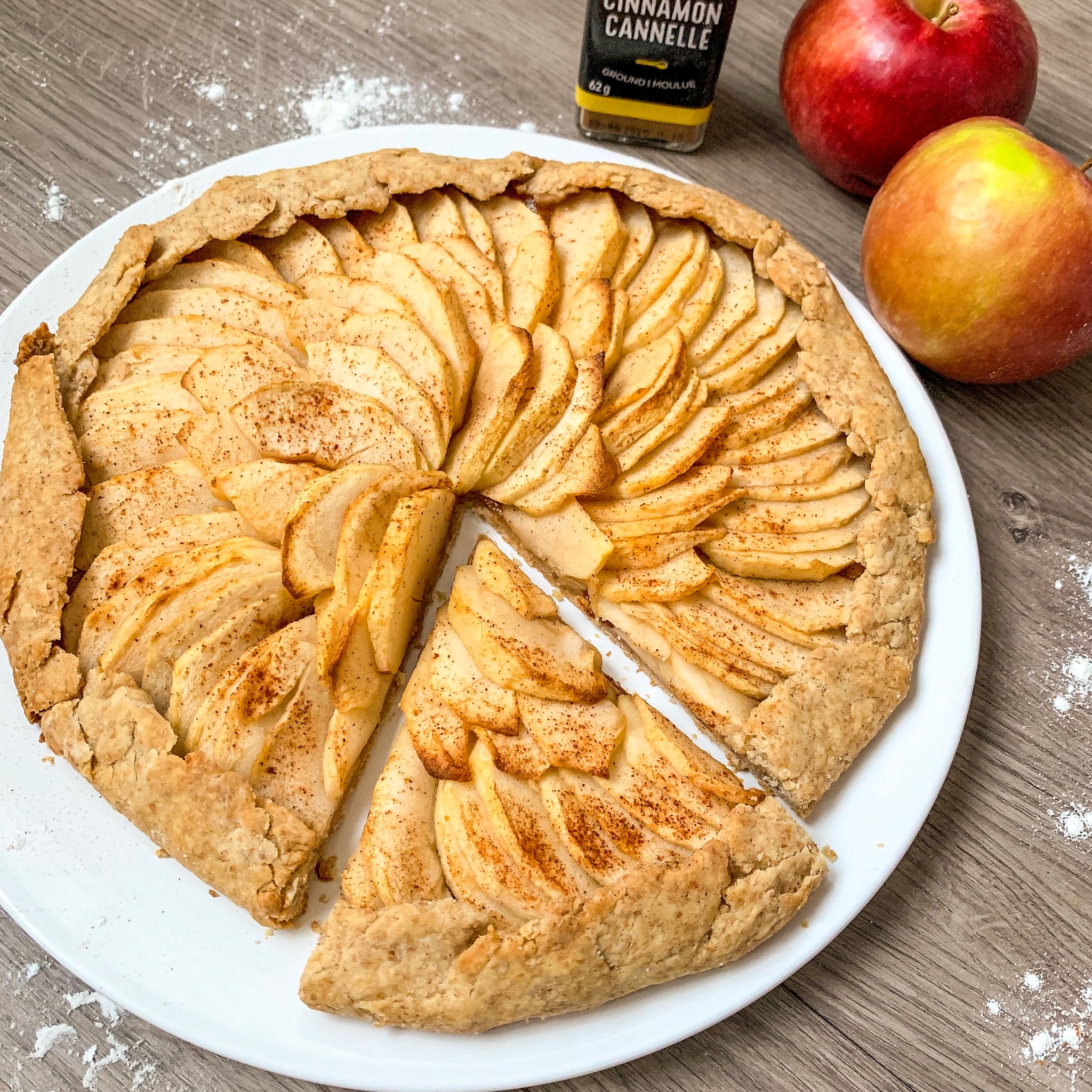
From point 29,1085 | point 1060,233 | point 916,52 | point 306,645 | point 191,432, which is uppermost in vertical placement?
point 916,52

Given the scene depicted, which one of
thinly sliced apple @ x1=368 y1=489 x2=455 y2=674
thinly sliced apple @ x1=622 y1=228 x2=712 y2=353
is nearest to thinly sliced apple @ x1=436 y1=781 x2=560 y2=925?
thinly sliced apple @ x1=368 y1=489 x2=455 y2=674

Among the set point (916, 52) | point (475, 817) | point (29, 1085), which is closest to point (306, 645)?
point (475, 817)

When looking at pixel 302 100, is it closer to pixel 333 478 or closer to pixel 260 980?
pixel 333 478

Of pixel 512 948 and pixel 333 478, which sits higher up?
pixel 333 478

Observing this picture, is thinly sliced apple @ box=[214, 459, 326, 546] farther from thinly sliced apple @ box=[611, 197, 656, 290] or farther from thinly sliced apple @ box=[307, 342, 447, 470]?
thinly sliced apple @ box=[611, 197, 656, 290]

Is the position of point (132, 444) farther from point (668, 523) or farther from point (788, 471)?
point (788, 471)

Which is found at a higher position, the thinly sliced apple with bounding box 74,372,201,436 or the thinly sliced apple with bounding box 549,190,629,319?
the thinly sliced apple with bounding box 549,190,629,319

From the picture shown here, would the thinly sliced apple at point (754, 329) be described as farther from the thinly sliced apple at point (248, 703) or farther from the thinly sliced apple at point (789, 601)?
the thinly sliced apple at point (248, 703)
